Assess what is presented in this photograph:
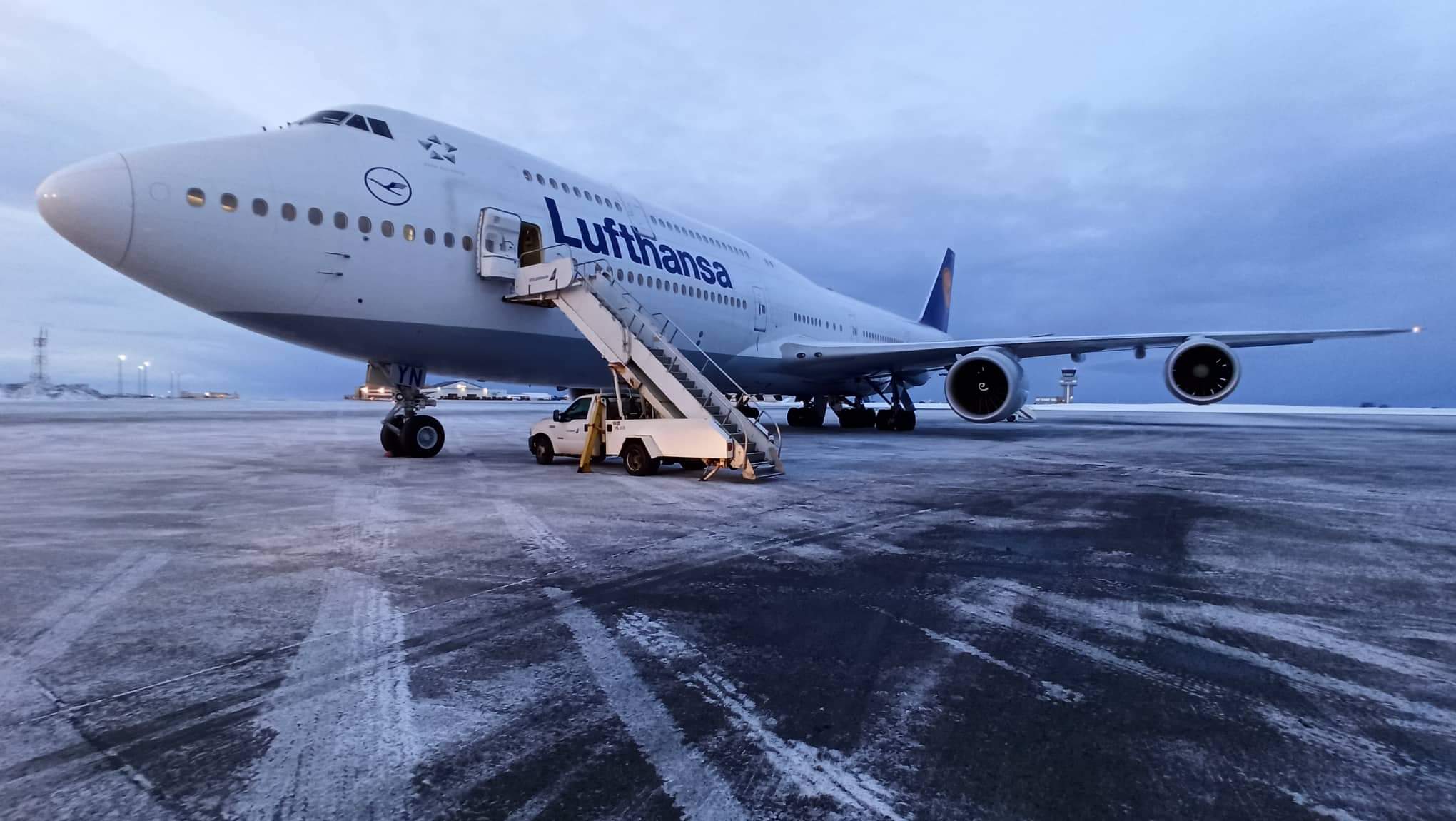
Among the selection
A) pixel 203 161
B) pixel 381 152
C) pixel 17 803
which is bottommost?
pixel 17 803

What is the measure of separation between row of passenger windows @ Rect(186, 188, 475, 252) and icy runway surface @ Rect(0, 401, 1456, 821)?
348 cm

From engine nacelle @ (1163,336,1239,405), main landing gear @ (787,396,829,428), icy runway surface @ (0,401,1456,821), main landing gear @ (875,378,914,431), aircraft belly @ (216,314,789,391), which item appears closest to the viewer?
icy runway surface @ (0,401,1456,821)

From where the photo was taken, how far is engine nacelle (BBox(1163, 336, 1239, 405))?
1537 cm

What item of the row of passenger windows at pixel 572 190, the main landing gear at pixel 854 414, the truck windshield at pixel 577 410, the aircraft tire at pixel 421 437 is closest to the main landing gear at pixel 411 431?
the aircraft tire at pixel 421 437

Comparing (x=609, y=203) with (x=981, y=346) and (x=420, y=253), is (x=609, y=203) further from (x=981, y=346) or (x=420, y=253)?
(x=981, y=346)

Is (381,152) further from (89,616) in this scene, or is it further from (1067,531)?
(1067,531)

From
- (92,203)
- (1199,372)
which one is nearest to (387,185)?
(92,203)

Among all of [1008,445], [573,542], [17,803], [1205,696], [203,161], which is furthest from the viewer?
[1008,445]

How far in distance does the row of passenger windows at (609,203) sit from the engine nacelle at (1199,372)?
34.5 feet

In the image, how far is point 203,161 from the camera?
25.3 feet

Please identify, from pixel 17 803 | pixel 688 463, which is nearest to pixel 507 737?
pixel 17 803

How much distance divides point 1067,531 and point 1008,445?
9.96 metres

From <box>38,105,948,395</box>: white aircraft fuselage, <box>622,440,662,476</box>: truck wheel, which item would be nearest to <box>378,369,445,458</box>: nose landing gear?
<box>38,105,948,395</box>: white aircraft fuselage

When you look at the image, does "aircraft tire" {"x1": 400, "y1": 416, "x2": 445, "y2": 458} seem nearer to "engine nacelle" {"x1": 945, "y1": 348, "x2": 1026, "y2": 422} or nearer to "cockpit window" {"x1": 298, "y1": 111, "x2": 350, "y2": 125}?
"cockpit window" {"x1": 298, "y1": 111, "x2": 350, "y2": 125}
